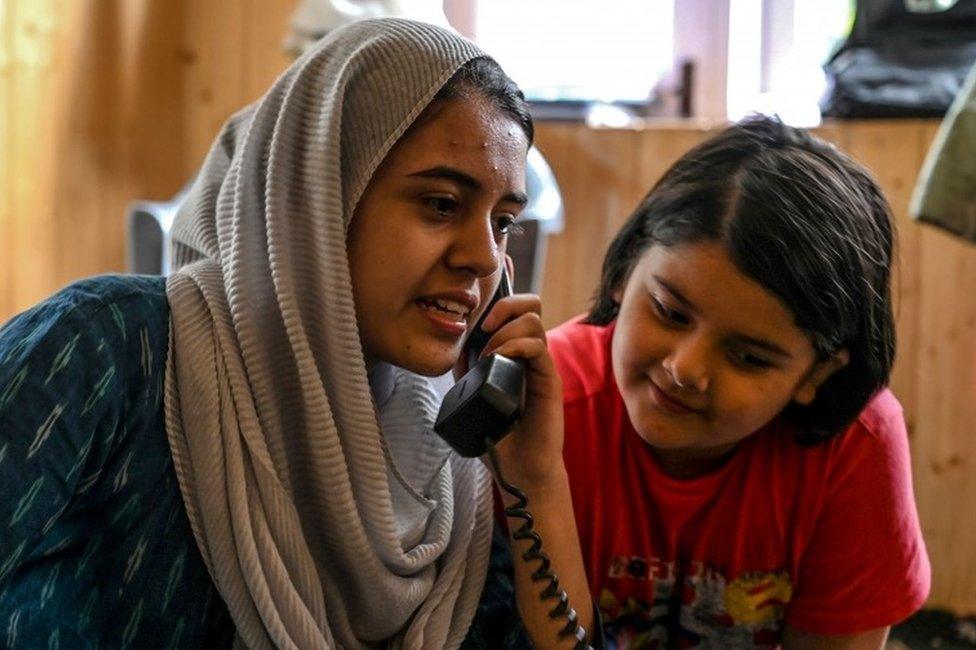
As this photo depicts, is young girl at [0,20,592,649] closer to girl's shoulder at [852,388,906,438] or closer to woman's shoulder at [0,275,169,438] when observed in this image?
woman's shoulder at [0,275,169,438]

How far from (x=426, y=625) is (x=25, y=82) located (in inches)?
64.9

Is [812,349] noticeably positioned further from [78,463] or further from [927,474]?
[927,474]

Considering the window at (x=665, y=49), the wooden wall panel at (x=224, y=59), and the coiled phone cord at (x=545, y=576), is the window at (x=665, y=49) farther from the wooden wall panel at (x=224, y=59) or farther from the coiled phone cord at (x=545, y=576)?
the coiled phone cord at (x=545, y=576)

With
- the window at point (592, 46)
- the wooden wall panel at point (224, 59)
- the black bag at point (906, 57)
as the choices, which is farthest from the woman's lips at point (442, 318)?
the wooden wall panel at point (224, 59)

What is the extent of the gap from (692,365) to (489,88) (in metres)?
0.34

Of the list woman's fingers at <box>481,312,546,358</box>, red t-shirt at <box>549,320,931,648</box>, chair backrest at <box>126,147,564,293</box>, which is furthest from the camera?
chair backrest at <box>126,147,564,293</box>

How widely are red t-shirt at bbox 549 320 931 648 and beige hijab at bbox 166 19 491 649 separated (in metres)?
0.30

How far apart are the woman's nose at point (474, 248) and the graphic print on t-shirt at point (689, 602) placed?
1.41 feet

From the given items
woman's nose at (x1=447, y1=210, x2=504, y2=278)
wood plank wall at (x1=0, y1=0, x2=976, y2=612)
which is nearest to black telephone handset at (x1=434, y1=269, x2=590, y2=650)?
woman's nose at (x1=447, y1=210, x2=504, y2=278)

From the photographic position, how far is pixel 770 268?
1.14m

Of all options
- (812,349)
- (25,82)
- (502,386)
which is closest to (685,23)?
(25,82)

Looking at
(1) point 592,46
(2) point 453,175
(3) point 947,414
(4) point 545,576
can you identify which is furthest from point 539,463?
(1) point 592,46

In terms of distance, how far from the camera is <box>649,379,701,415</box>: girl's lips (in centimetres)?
118

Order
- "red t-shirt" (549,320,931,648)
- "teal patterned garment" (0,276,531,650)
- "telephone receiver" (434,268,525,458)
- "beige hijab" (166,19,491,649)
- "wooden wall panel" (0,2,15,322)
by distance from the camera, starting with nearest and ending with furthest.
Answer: "teal patterned garment" (0,276,531,650) < "beige hijab" (166,19,491,649) < "telephone receiver" (434,268,525,458) < "red t-shirt" (549,320,931,648) < "wooden wall panel" (0,2,15,322)
